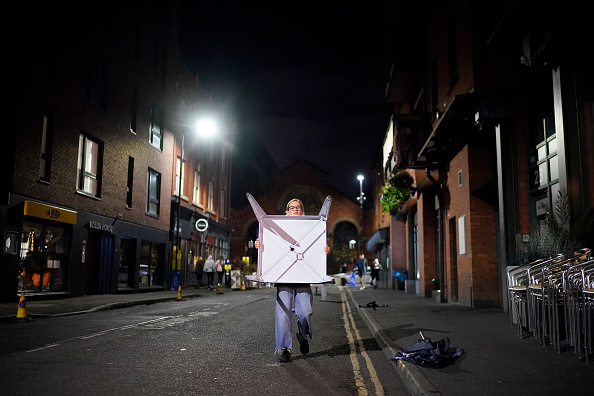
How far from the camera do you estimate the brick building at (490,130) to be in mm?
9586

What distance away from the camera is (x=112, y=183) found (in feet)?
74.0

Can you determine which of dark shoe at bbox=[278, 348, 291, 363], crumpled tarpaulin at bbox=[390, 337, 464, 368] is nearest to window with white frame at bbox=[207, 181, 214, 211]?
dark shoe at bbox=[278, 348, 291, 363]

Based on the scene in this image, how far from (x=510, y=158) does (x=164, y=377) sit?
1014 centimetres

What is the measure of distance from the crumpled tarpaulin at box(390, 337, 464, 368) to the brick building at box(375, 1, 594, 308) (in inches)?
158

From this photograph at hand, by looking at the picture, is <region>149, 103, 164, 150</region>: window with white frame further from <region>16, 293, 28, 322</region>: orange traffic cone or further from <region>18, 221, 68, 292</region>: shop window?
<region>16, 293, 28, 322</region>: orange traffic cone

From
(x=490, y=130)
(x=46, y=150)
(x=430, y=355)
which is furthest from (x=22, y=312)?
(x=490, y=130)

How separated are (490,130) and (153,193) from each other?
1846 cm

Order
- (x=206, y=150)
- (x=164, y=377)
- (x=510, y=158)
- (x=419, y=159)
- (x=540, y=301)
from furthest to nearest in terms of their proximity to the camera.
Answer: (x=206, y=150) → (x=419, y=159) → (x=510, y=158) → (x=540, y=301) → (x=164, y=377)

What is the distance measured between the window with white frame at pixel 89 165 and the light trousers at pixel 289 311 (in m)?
15.2

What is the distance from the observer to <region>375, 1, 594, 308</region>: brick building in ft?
31.4

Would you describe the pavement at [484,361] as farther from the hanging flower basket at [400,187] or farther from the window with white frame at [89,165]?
the hanging flower basket at [400,187]

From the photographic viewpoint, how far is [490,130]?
47.3 ft

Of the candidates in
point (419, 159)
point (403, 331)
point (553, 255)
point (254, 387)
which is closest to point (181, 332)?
point (403, 331)

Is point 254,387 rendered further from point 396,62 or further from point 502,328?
point 396,62
